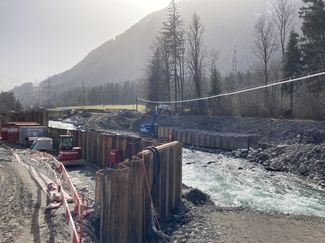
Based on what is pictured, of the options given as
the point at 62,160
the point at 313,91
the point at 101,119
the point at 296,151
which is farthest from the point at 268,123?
the point at 101,119

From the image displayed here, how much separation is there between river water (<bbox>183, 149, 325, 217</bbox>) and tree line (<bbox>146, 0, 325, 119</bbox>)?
19.5 m

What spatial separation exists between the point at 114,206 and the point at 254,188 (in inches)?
568

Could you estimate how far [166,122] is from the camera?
65.8 meters

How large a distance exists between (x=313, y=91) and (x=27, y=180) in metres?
41.0

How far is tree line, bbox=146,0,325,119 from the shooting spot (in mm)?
51000

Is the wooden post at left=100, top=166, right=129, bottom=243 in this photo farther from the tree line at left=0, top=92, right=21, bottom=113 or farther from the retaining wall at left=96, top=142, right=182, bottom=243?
the tree line at left=0, top=92, right=21, bottom=113

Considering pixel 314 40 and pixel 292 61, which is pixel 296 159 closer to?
pixel 292 61

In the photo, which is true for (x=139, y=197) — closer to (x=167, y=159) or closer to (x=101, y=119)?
(x=167, y=159)

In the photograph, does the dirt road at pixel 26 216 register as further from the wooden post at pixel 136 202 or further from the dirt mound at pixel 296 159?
the dirt mound at pixel 296 159

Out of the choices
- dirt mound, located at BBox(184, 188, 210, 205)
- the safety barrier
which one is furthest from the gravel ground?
the safety barrier

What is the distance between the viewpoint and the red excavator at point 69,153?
2662cm

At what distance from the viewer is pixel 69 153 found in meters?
26.8

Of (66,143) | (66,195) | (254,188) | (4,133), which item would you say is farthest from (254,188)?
(4,133)

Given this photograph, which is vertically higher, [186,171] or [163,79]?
[163,79]
